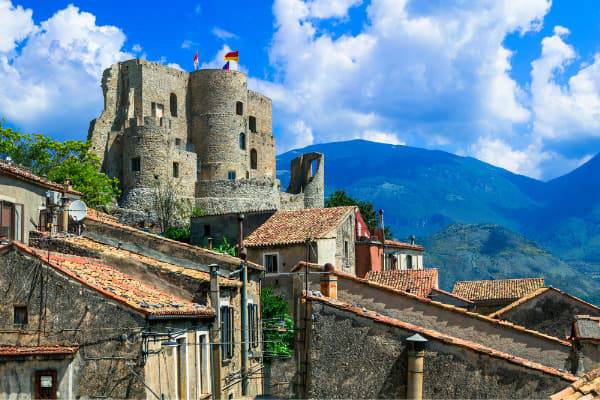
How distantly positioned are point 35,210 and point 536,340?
1660cm

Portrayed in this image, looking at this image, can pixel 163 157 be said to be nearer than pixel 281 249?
No

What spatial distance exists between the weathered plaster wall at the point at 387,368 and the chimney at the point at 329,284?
292 cm

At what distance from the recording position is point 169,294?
25562 millimetres

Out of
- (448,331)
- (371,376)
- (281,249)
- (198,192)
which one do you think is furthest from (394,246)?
(371,376)

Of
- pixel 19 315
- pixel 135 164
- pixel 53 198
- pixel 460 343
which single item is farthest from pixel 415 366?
pixel 135 164


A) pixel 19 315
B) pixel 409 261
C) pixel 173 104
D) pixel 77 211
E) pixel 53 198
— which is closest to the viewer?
pixel 19 315

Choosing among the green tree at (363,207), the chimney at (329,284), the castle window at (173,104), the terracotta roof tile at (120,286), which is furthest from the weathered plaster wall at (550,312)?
the castle window at (173,104)

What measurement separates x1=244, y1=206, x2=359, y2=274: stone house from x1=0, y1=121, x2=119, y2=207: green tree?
24.7 metres

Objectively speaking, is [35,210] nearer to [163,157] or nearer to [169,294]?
[169,294]

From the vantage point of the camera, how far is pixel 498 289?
161 feet

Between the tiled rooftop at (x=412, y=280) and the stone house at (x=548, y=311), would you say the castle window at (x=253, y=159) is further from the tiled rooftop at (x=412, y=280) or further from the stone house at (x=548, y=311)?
the stone house at (x=548, y=311)

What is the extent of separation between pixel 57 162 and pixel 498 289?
128 feet

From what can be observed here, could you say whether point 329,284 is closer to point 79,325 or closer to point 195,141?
point 79,325

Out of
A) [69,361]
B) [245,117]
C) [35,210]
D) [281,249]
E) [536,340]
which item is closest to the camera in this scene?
[69,361]
